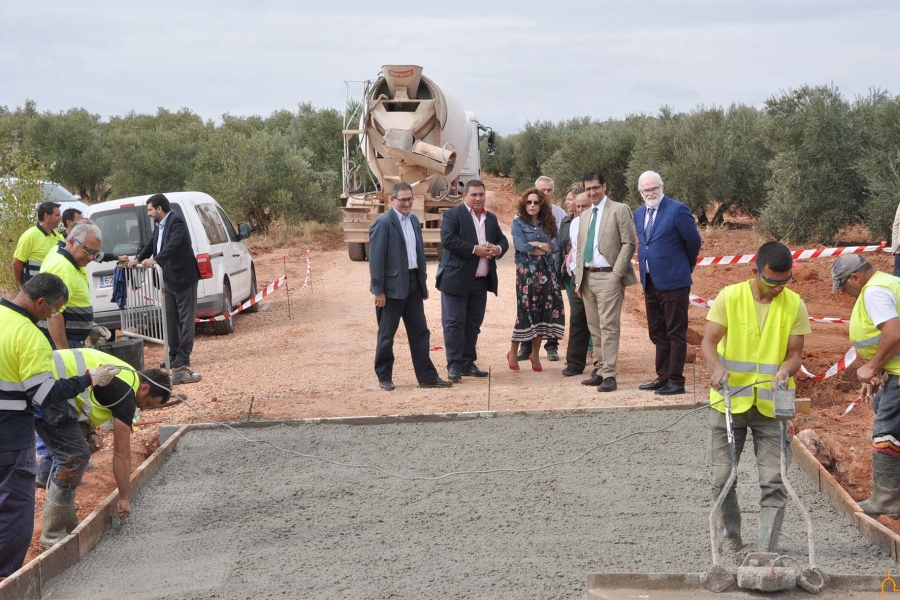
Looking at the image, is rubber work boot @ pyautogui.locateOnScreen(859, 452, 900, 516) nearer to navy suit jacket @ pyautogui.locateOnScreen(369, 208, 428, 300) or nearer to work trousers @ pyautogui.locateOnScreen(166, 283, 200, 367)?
navy suit jacket @ pyautogui.locateOnScreen(369, 208, 428, 300)

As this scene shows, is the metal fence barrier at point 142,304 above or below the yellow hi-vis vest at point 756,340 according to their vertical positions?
below

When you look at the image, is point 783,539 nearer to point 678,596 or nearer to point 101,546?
point 678,596

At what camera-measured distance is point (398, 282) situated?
8953 mm

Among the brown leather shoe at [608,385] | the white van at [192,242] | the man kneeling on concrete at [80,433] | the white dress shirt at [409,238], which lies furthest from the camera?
the white van at [192,242]

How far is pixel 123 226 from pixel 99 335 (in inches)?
135

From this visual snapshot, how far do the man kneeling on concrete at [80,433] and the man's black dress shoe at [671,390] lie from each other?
452 cm

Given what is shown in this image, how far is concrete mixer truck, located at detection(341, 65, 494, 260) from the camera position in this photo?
17.6m

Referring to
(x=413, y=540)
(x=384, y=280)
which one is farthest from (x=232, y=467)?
(x=384, y=280)

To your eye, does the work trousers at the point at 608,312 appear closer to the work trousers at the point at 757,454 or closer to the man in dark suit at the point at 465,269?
the man in dark suit at the point at 465,269

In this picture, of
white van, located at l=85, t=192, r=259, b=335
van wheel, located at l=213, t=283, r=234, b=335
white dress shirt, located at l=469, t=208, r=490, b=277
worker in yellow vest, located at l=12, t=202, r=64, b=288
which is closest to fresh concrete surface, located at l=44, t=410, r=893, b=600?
white dress shirt, located at l=469, t=208, r=490, b=277

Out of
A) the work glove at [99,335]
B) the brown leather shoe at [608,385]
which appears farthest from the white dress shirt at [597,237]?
the work glove at [99,335]

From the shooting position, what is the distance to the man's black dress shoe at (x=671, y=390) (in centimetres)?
836

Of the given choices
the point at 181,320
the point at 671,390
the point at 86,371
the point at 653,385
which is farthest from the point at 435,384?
the point at 86,371

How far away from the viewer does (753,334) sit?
4812 mm
